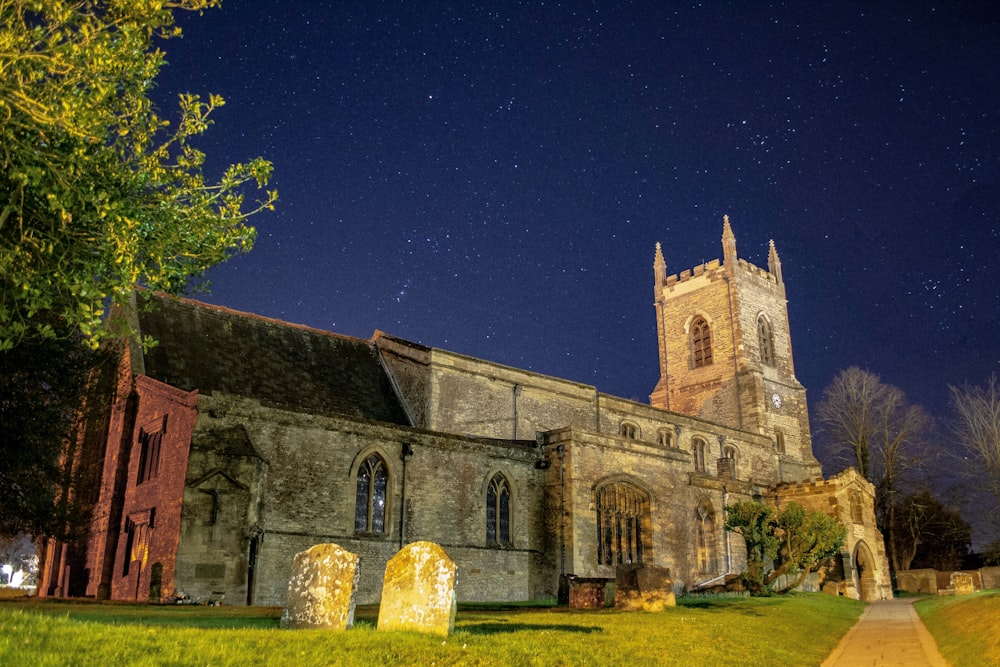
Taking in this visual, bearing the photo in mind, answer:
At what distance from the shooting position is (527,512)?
2819cm

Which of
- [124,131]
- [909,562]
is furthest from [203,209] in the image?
[909,562]

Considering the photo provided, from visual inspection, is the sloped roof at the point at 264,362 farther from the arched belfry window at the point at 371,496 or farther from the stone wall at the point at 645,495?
the stone wall at the point at 645,495

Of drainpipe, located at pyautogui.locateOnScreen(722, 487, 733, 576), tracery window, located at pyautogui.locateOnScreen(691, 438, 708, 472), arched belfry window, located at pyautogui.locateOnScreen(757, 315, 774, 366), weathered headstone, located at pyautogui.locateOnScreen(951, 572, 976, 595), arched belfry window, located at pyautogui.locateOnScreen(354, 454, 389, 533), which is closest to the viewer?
arched belfry window, located at pyautogui.locateOnScreen(354, 454, 389, 533)

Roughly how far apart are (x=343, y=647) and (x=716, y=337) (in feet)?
164

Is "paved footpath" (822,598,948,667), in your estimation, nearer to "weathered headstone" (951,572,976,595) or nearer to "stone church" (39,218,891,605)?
"stone church" (39,218,891,605)

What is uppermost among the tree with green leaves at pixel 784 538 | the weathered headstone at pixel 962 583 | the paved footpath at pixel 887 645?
the tree with green leaves at pixel 784 538

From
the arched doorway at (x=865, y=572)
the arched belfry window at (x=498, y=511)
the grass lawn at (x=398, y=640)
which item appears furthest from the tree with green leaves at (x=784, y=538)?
the grass lawn at (x=398, y=640)

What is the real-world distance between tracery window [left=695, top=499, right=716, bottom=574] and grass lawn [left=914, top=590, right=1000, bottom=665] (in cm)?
1089

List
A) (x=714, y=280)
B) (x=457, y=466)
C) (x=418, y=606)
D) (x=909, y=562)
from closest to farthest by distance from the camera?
(x=418, y=606), (x=457, y=466), (x=909, y=562), (x=714, y=280)

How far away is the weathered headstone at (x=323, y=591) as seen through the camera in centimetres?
1097

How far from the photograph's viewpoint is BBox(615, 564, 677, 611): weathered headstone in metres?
19.2

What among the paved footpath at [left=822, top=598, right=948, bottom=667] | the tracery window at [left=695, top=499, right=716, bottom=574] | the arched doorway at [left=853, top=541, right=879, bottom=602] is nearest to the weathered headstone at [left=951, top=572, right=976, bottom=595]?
the arched doorway at [left=853, top=541, right=879, bottom=602]

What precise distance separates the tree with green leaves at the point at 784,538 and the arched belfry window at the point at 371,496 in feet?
48.1

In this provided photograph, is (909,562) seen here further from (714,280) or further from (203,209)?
(203,209)
